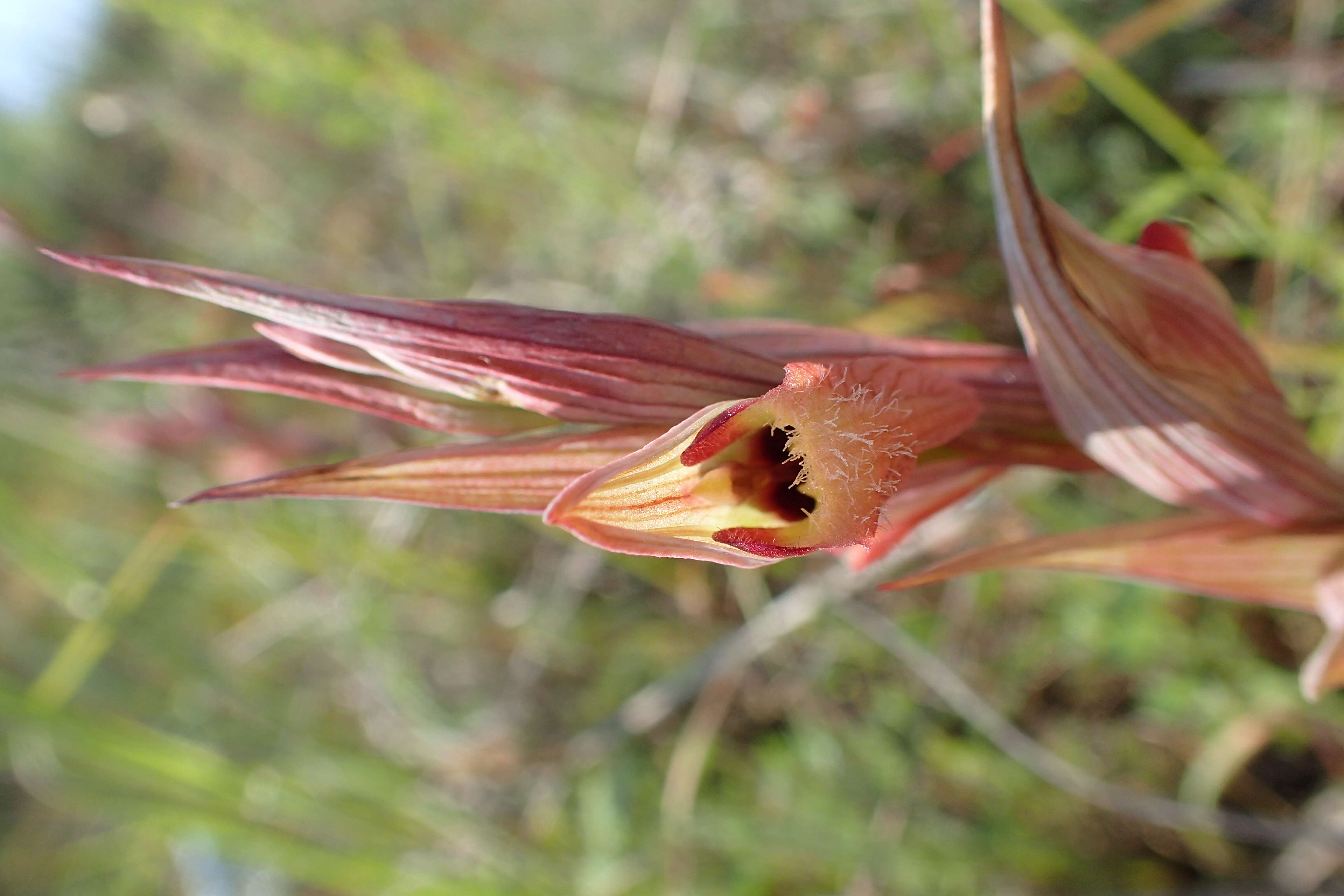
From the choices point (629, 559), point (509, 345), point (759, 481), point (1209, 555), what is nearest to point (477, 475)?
point (509, 345)

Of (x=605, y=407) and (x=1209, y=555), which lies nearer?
(x=605, y=407)

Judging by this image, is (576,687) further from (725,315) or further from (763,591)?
(725,315)

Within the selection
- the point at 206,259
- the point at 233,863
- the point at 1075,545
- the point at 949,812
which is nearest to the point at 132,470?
the point at 206,259

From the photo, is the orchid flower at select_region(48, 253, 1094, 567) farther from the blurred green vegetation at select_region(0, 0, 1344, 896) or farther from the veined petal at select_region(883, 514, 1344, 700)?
the blurred green vegetation at select_region(0, 0, 1344, 896)

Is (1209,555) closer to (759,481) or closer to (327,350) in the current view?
(759,481)

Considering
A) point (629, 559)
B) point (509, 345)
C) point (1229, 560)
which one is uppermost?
point (629, 559)

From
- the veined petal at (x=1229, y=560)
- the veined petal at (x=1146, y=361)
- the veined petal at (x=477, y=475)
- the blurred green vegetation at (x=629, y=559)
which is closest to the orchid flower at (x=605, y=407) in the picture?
the veined petal at (x=477, y=475)
